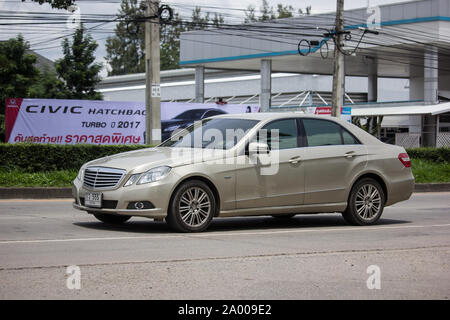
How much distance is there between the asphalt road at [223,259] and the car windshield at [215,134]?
3.99 ft

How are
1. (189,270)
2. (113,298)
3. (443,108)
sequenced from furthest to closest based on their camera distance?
1. (443,108)
2. (189,270)
3. (113,298)

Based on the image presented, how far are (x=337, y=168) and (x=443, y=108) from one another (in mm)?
27337

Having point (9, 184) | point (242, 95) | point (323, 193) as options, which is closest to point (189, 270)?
point (323, 193)

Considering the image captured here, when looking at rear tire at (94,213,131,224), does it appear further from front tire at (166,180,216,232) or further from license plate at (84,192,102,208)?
front tire at (166,180,216,232)

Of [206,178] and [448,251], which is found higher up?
[206,178]

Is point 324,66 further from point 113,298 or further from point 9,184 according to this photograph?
point 113,298

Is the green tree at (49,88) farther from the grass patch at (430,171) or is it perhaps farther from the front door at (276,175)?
the front door at (276,175)

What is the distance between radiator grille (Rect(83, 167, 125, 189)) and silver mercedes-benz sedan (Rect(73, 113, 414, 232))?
13 millimetres

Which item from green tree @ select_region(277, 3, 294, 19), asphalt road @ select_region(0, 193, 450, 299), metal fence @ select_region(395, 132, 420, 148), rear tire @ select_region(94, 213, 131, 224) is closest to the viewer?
asphalt road @ select_region(0, 193, 450, 299)

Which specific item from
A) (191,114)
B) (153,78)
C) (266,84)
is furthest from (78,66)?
(153,78)

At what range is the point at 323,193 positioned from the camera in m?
10.4

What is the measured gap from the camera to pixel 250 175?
Result: 9.66m

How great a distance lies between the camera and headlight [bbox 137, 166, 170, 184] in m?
8.96

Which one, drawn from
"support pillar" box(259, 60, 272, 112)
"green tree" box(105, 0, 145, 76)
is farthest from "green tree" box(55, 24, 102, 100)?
"green tree" box(105, 0, 145, 76)
